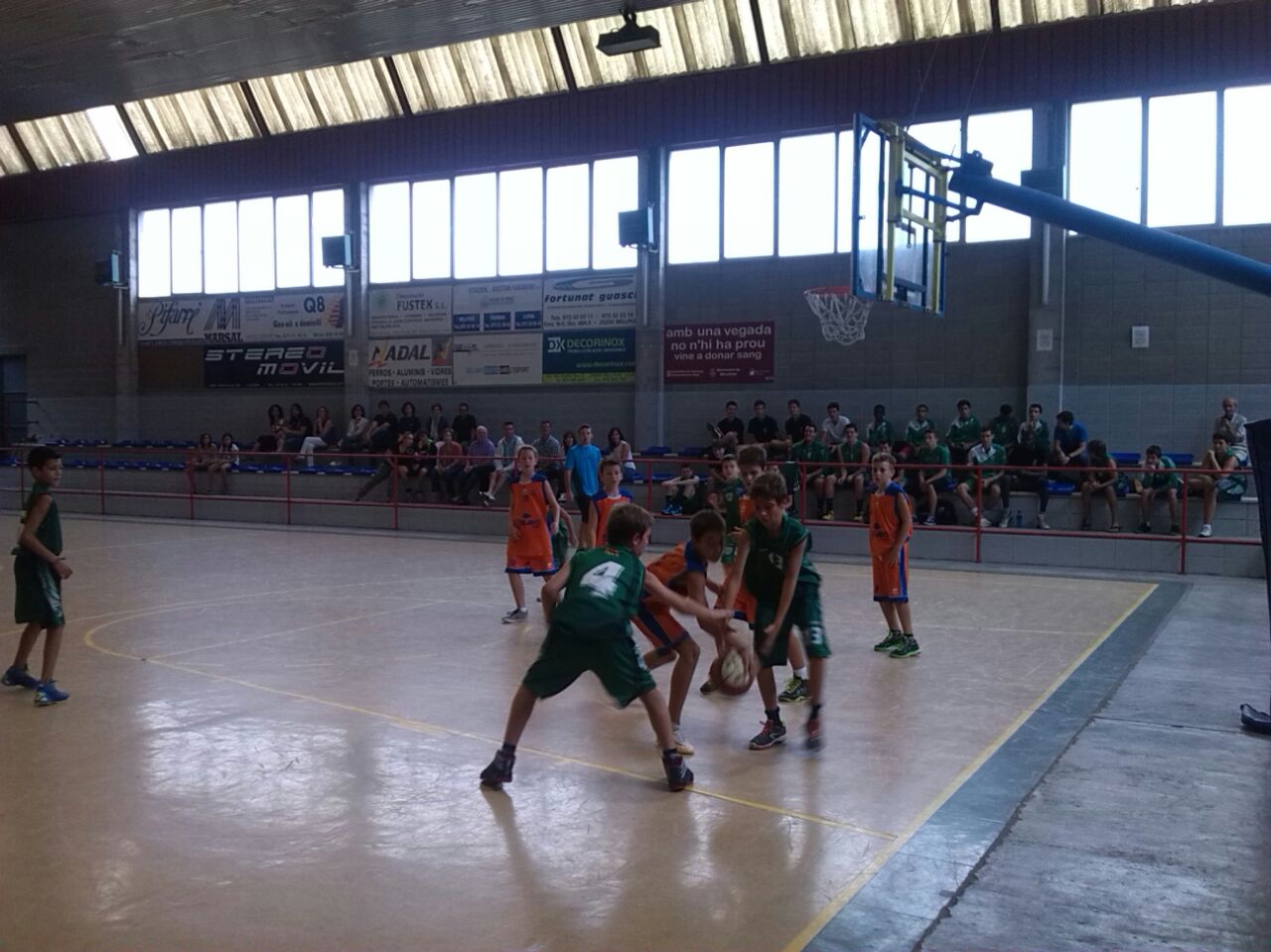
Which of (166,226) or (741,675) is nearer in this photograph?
(741,675)

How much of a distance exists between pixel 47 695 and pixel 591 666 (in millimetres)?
4119

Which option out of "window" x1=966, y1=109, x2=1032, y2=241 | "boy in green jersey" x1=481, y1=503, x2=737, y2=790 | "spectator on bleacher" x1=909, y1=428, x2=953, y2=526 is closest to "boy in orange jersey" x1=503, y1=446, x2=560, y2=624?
"boy in green jersey" x1=481, y1=503, x2=737, y2=790

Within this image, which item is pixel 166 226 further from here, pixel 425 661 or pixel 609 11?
pixel 425 661

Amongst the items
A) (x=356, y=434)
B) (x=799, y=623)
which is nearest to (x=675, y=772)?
(x=799, y=623)

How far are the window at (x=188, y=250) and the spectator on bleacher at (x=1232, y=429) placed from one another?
914 inches

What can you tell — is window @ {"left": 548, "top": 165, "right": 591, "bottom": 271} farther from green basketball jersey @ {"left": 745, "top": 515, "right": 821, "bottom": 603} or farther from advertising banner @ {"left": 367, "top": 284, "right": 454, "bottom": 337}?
green basketball jersey @ {"left": 745, "top": 515, "right": 821, "bottom": 603}

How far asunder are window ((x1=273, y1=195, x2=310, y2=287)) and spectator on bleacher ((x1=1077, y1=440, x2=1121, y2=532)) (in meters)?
18.4

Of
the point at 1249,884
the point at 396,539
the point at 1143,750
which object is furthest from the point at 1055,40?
the point at 1249,884

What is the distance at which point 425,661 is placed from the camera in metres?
8.59

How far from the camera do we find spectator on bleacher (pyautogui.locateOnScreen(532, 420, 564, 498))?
18.8m

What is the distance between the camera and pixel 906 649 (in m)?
9.02

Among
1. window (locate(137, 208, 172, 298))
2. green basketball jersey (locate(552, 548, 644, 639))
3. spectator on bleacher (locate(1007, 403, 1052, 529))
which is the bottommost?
green basketball jersey (locate(552, 548, 644, 639))

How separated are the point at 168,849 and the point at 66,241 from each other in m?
29.5

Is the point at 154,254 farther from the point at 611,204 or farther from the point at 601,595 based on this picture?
the point at 601,595
